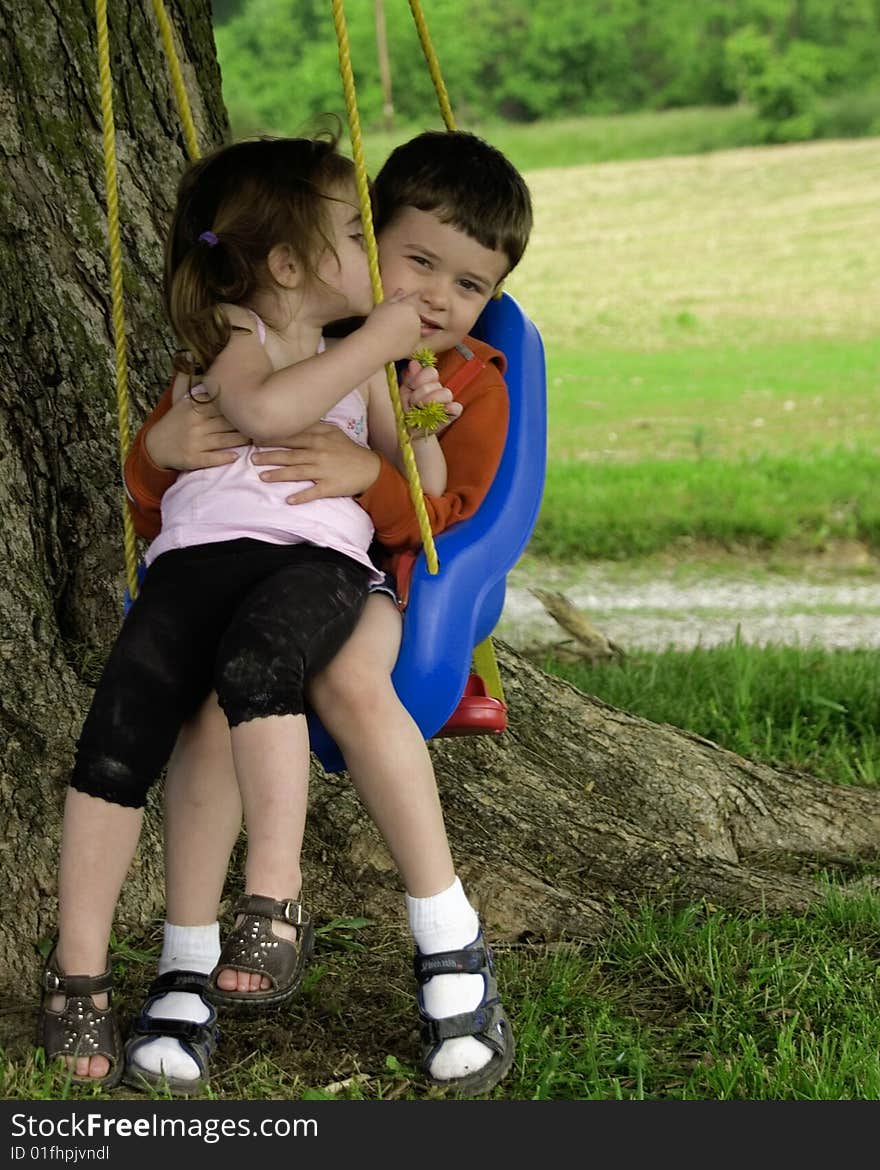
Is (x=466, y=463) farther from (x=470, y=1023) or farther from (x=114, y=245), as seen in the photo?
(x=470, y=1023)

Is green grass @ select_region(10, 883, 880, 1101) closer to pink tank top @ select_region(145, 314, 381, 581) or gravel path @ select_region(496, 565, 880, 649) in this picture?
pink tank top @ select_region(145, 314, 381, 581)

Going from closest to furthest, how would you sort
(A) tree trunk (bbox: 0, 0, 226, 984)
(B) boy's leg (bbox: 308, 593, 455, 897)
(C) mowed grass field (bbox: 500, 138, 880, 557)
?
1. (B) boy's leg (bbox: 308, 593, 455, 897)
2. (A) tree trunk (bbox: 0, 0, 226, 984)
3. (C) mowed grass field (bbox: 500, 138, 880, 557)

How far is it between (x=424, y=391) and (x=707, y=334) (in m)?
11.7

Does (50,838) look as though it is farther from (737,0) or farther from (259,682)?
(737,0)

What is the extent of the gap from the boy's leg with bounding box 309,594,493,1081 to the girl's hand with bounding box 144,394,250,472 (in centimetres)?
31

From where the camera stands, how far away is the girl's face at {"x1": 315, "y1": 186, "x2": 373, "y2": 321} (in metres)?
2.18

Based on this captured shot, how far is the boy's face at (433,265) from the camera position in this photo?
7.68 ft

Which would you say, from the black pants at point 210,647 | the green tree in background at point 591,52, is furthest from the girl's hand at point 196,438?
the green tree in background at point 591,52

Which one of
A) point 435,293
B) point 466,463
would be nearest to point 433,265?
point 435,293

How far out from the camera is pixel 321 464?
217cm

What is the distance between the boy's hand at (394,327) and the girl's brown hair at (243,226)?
138 millimetres

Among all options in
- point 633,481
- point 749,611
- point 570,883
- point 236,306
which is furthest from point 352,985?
point 633,481

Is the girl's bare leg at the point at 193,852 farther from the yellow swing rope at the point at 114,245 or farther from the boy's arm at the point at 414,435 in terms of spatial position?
the boy's arm at the point at 414,435

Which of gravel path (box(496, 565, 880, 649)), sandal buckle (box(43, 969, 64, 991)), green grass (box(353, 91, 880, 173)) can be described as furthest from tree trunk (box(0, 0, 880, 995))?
green grass (box(353, 91, 880, 173))
